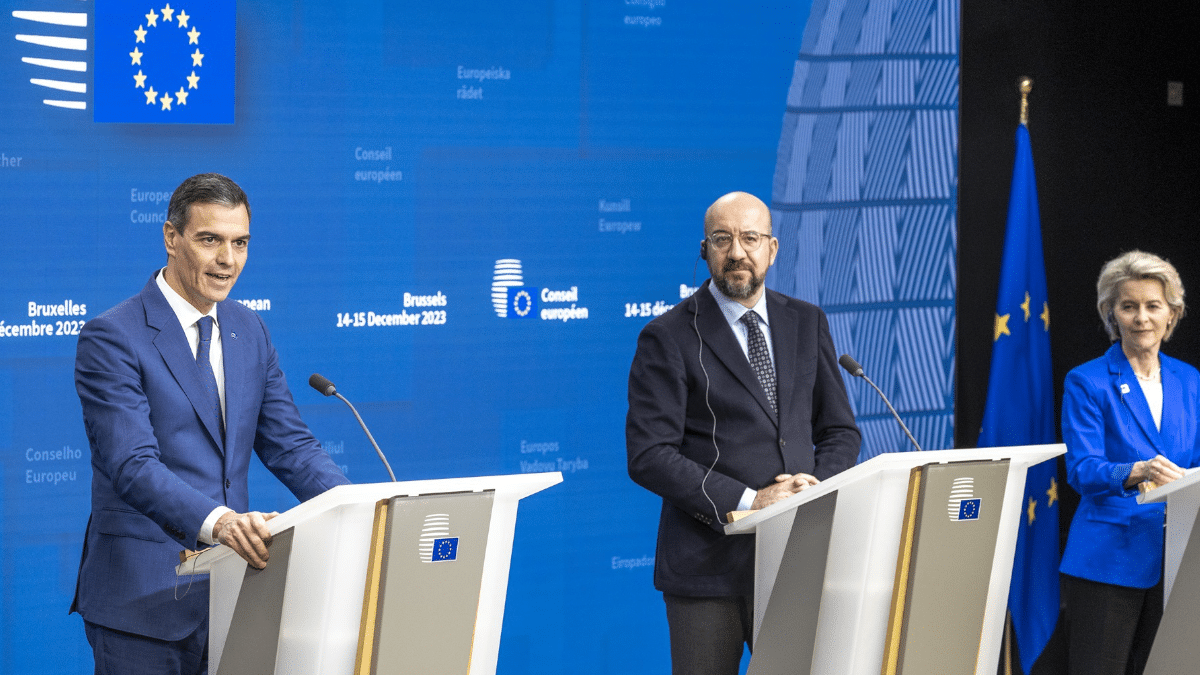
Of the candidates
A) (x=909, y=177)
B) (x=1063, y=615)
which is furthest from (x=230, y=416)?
(x=1063, y=615)

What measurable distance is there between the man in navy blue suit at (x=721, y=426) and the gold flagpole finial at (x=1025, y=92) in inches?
91.3

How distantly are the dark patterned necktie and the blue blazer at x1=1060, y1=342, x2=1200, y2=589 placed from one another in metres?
1.06

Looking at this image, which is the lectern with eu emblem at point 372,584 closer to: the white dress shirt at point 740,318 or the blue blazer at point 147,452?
the blue blazer at point 147,452

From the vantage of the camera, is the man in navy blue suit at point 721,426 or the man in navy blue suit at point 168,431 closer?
the man in navy blue suit at point 168,431

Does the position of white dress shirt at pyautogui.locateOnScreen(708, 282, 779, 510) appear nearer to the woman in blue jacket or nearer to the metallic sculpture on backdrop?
the woman in blue jacket

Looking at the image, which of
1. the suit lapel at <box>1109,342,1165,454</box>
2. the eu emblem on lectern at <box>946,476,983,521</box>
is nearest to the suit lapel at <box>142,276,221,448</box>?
the eu emblem on lectern at <box>946,476,983,521</box>

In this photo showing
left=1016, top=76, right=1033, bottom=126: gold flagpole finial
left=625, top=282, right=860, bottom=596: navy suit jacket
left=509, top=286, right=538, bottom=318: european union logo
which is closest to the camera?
left=625, top=282, right=860, bottom=596: navy suit jacket

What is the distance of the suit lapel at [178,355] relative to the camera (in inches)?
98.4

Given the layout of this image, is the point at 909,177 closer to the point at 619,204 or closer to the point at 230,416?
the point at 619,204

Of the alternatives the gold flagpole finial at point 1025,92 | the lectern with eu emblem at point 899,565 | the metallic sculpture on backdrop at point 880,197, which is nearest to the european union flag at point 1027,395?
the gold flagpole finial at point 1025,92

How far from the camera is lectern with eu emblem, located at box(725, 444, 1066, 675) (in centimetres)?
258

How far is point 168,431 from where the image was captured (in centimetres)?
248

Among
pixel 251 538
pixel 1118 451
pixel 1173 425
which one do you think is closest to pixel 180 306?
pixel 251 538

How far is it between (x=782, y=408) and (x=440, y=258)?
5.23 ft
